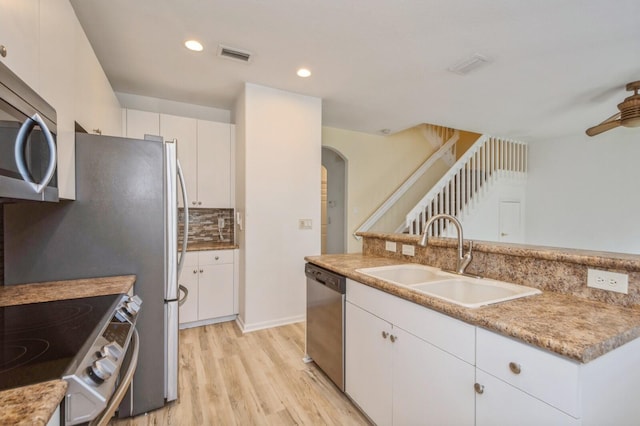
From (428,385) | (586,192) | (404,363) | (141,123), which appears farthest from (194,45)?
(586,192)

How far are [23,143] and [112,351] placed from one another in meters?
0.79

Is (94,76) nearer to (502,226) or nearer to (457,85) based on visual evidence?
(457,85)

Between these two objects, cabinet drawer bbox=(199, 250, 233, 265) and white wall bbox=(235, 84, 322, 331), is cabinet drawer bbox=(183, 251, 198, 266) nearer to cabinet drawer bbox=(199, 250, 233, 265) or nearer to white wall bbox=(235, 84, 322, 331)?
cabinet drawer bbox=(199, 250, 233, 265)

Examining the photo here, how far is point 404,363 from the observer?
139 centimetres

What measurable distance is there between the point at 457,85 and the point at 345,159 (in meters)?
2.11

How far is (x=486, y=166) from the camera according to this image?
199 inches

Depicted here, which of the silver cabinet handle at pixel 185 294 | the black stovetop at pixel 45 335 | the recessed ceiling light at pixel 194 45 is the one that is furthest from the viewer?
the recessed ceiling light at pixel 194 45

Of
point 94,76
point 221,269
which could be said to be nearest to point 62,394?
point 94,76

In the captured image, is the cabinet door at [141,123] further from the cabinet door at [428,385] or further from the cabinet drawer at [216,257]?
the cabinet door at [428,385]

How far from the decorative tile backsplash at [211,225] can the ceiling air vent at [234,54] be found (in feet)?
6.21

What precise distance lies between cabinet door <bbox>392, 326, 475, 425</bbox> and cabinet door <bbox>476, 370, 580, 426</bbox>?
4 centimetres

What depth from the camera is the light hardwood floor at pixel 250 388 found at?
175 centimetres

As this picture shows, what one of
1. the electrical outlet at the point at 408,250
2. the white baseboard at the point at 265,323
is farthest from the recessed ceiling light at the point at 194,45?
the white baseboard at the point at 265,323

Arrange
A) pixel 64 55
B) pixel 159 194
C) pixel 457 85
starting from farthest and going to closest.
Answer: pixel 457 85, pixel 159 194, pixel 64 55
